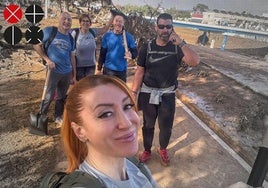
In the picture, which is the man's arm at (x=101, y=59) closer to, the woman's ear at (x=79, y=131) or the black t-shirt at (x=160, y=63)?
the black t-shirt at (x=160, y=63)

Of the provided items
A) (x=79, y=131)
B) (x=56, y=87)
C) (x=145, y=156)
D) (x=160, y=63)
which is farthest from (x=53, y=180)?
(x=56, y=87)

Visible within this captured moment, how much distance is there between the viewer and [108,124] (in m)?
1.33

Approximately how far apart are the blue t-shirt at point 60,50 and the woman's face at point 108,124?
353 cm

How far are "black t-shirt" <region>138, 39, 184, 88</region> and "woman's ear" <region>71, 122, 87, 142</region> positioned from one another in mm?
2510

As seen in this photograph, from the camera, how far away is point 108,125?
1330 mm

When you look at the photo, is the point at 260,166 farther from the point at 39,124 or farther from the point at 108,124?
the point at 39,124

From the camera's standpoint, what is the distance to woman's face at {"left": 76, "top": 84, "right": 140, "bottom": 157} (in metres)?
1.33

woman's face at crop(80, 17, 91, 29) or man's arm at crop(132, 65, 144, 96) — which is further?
woman's face at crop(80, 17, 91, 29)

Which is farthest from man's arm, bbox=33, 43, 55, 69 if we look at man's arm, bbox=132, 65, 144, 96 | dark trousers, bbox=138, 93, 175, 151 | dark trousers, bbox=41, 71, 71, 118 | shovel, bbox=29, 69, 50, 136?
dark trousers, bbox=138, 93, 175, 151

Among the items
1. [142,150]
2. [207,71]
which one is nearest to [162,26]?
[142,150]

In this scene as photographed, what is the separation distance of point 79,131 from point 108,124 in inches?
7.0

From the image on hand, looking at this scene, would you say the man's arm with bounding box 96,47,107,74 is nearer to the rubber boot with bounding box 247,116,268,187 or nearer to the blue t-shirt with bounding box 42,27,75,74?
the blue t-shirt with bounding box 42,27,75,74

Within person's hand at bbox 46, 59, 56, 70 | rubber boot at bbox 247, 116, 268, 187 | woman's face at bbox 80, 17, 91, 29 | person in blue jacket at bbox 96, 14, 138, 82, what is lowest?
rubber boot at bbox 247, 116, 268, 187

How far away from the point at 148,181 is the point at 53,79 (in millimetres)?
3647
